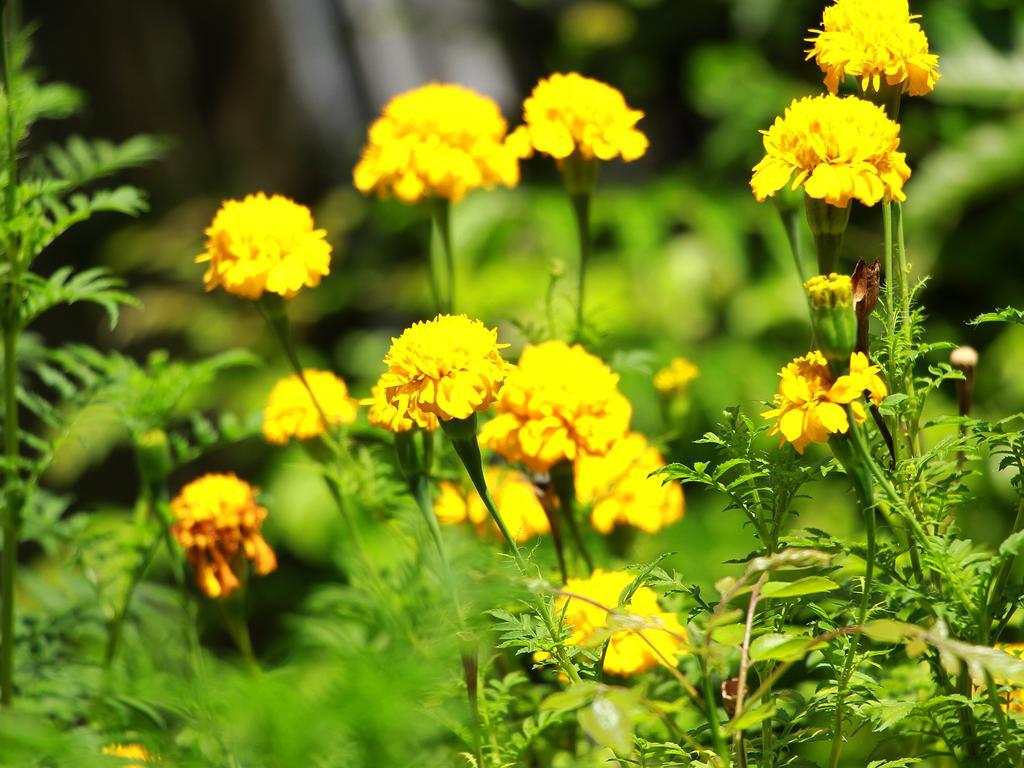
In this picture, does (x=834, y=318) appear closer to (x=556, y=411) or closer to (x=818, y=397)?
(x=818, y=397)

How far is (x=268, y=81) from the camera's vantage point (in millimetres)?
3098

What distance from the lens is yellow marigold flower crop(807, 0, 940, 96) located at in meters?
0.58

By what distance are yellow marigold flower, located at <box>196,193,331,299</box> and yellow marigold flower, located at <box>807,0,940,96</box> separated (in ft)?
1.00

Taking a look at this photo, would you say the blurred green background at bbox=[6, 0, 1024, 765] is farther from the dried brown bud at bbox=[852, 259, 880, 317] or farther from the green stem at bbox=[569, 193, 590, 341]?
the dried brown bud at bbox=[852, 259, 880, 317]

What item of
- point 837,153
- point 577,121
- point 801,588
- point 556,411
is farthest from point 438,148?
point 801,588

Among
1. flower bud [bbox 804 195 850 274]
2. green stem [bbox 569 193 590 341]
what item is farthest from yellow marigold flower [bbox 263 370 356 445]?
flower bud [bbox 804 195 850 274]

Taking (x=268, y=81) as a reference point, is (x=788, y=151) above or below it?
above

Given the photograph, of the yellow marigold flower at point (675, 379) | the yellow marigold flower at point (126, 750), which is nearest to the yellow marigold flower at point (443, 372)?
the yellow marigold flower at point (126, 750)

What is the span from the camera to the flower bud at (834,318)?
50 centimetres

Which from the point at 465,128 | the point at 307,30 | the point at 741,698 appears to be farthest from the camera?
the point at 307,30

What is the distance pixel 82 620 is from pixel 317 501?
143 centimetres

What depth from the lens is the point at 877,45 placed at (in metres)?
0.59

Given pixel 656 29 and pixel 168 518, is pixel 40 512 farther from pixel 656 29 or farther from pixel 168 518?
pixel 656 29

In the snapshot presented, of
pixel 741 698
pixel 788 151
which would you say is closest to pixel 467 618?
pixel 741 698
